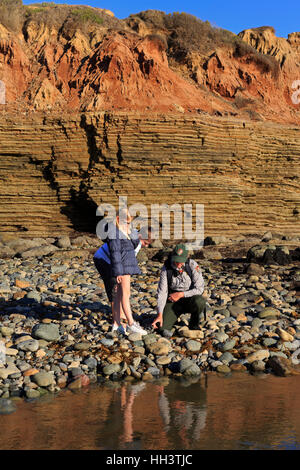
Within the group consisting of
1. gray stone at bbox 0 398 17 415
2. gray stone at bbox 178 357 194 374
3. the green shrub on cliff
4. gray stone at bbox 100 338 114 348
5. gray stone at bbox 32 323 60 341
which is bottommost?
gray stone at bbox 0 398 17 415

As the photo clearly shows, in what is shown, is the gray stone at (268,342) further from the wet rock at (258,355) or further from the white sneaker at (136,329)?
the white sneaker at (136,329)

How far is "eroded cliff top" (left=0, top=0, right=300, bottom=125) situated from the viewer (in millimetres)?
23109

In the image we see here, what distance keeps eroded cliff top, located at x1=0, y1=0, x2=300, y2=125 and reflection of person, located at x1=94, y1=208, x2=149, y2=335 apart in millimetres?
15677

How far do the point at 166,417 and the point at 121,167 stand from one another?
16.7 meters

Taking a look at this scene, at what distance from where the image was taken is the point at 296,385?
19.5 ft

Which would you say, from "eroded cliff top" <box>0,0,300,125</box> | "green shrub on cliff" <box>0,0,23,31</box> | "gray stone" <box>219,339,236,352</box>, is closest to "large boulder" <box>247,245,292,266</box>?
"gray stone" <box>219,339,236,352</box>

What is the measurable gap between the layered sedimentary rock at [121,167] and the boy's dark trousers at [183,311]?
13.5 m

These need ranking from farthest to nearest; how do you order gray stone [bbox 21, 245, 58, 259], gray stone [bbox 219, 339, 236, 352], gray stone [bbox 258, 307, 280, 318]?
gray stone [bbox 21, 245, 58, 259], gray stone [bbox 258, 307, 280, 318], gray stone [bbox 219, 339, 236, 352]

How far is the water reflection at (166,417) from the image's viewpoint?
170 inches

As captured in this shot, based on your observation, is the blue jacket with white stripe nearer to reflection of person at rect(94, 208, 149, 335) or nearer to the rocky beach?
reflection of person at rect(94, 208, 149, 335)

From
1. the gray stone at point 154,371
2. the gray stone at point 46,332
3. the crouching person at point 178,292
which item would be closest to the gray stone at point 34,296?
the gray stone at point 46,332

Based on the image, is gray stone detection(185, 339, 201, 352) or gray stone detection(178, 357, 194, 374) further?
gray stone detection(185, 339, 201, 352)

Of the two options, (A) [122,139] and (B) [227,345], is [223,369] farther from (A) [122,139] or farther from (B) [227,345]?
(A) [122,139]

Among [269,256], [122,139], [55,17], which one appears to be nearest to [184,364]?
[269,256]
